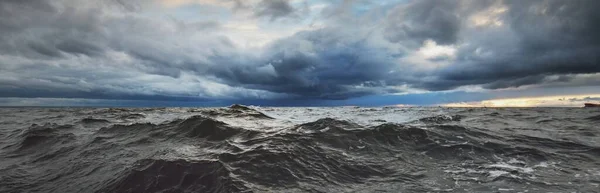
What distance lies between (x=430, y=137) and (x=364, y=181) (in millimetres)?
5238

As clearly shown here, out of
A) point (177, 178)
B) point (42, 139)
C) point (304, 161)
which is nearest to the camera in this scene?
point (177, 178)

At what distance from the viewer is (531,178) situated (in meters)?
6.89

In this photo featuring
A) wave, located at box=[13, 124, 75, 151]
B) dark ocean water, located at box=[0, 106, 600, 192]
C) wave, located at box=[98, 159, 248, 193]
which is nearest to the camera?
wave, located at box=[98, 159, 248, 193]

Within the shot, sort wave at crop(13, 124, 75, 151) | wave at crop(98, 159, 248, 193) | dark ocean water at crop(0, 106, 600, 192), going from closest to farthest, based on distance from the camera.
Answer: wave at crop(98, 159, 248, 193)
dark ocean water at crop(0, 106, 600, 192)
wave at crop(13, 124, 75, 151)

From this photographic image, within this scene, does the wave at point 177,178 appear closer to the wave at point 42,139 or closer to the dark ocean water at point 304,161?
the dark ocean water at point 304,161

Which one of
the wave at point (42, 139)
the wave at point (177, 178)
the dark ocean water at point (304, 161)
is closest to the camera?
the wave at point (177, 178)

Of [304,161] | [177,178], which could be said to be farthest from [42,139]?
[304,161]

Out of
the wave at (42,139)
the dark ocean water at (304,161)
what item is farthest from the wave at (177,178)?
the wave at (42,139)

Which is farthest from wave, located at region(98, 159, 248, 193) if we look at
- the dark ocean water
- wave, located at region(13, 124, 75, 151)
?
wave, located at region(13, 124, 75, 151)

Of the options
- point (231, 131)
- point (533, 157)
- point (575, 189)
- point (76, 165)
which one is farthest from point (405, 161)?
point (76, 165)

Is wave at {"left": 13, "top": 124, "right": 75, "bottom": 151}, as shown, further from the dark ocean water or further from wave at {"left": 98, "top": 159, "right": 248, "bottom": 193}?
wave at {"left": 98, "top": 159, "right": 248, "bottom": 193}

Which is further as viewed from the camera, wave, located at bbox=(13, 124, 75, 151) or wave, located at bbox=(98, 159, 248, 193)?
wave, located at bbox=(13, 124, 75, 151)

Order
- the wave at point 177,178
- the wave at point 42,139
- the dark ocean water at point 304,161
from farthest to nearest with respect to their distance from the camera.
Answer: the wave at point 42,139 → the dark ocean water at point 304,161 → the wave at point 177,178

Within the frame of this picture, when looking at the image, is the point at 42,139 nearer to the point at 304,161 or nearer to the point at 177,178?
the point at 177,178
